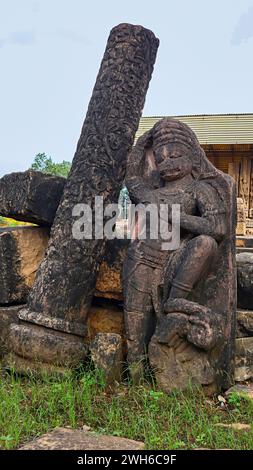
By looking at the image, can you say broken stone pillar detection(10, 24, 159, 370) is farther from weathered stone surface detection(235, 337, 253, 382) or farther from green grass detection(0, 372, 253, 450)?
weathered stone surface detection(235, 337, 253, 382)

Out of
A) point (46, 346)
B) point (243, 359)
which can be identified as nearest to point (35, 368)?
point (46, 346)

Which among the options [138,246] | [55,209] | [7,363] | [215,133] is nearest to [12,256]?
[55,209]

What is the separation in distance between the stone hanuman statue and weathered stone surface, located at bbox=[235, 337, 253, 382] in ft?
2.00

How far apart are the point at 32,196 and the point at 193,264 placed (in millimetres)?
1499

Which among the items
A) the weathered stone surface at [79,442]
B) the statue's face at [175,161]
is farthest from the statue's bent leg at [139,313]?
the weathered stone surface at [79,442]

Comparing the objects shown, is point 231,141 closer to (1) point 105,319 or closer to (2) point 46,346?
(1) point 105,319

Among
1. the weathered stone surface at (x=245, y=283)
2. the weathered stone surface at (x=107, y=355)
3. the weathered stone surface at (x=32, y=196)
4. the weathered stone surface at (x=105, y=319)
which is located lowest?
the weathered stone surface at (x=107, y=355)

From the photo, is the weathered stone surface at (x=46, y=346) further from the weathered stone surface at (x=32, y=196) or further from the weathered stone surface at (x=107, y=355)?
the weathered stone surface at (x=32, y=196)

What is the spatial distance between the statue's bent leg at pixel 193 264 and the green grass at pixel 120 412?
0.67m

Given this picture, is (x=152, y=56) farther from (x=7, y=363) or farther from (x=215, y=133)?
(x=215, y=133)

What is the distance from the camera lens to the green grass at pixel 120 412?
9.00 feet

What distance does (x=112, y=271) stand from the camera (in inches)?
164

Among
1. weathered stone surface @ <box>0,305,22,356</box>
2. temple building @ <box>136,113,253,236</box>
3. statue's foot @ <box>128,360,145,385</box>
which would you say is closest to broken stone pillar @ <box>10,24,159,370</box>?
weathered stone surface @ <box>0,305,22,356</box>

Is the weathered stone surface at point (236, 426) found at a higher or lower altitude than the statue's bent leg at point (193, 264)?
lower
